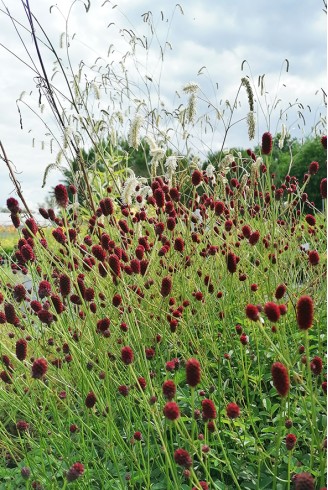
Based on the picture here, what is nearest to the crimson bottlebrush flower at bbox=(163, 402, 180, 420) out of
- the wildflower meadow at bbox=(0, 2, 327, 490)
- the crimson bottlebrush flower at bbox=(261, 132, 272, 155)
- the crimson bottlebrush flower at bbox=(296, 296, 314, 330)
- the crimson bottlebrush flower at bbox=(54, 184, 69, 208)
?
the wildflower meadow at bbox=(0, 2, 327, 490)

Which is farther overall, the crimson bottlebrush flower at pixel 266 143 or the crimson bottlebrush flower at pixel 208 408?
the crimson bottlebrush flower at pixel 266 143

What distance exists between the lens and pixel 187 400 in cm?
193

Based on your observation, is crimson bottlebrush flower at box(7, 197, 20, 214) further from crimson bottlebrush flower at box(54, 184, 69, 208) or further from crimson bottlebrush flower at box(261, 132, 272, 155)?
crimson bottlebrush flower at box(261, 132, 272, 155)

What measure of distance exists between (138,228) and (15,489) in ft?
3.68

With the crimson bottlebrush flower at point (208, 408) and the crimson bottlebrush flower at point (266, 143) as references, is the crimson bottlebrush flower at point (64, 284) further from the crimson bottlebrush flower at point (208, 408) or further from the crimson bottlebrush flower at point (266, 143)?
the crimson bottlebrush flower at point (266, 143)

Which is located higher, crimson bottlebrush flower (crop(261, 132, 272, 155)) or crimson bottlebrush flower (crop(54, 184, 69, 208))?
crimson bottlebrush flower (crop(261, 132, 272, 155))

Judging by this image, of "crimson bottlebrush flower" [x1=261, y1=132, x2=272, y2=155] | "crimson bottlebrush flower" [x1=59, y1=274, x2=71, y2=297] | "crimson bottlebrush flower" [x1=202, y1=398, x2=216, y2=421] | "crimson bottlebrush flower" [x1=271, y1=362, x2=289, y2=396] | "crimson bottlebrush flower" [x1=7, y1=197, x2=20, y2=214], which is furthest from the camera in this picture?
"crimson bottlebrush flower" [x1=7, y1=197, x2=20, y2=214]

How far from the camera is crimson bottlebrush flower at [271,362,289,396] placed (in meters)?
0.99

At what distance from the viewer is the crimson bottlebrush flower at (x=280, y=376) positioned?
0.99 metres

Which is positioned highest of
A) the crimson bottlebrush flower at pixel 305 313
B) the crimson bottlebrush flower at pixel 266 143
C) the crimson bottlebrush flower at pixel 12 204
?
the crimson bottlebrush flower at pixel 266 143

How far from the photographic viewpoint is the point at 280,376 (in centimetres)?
100

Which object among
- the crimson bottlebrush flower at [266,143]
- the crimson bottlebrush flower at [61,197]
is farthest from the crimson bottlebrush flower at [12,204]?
the crimson bottlebrush flower at [266,143]

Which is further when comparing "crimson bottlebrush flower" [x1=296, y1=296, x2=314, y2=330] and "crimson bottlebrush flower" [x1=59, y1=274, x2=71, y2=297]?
"crimson bottlebrush flower" [x1=59, y1=274, x2=71, y2=297]

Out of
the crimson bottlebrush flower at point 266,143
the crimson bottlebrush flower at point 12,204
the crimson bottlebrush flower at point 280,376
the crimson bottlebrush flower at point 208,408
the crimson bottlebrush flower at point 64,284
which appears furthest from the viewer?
the crimson bottlebrush flower at point 12,204
